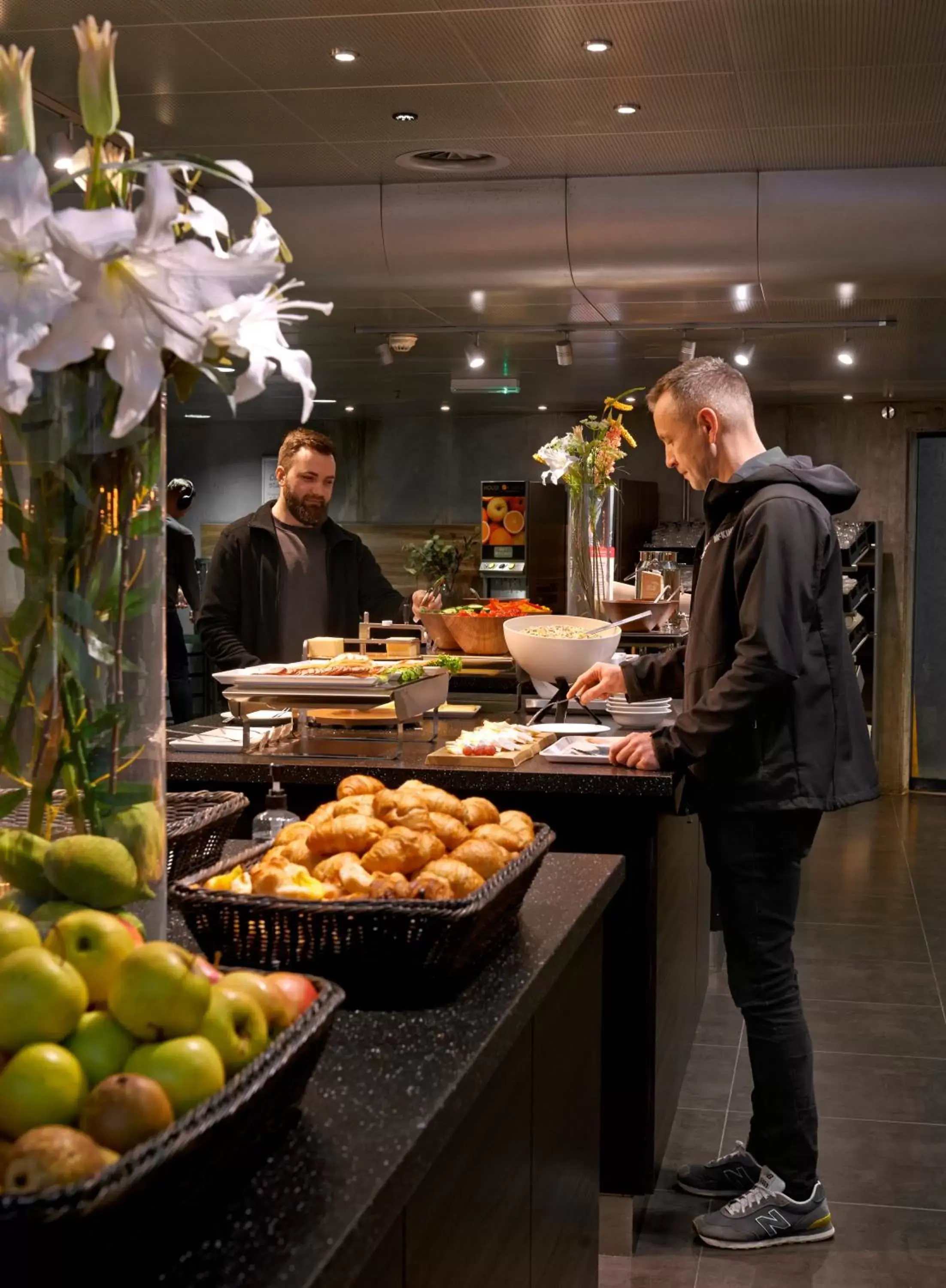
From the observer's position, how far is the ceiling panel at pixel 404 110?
216 inches

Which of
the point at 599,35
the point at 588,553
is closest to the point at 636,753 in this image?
the point at 588,553

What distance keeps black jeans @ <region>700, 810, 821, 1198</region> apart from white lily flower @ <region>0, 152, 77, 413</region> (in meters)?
2.38

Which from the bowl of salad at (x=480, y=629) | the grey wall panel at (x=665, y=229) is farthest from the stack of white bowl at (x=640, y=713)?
the grey wall panel at (x=665, y=229)

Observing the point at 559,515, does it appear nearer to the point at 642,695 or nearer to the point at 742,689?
the point at 642,695

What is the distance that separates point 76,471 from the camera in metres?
1.34

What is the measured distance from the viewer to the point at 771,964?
336cm

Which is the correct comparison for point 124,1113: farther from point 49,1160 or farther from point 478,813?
point 478,813

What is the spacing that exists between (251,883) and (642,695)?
2403 millimetres

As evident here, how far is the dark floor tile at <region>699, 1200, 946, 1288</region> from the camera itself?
327cm

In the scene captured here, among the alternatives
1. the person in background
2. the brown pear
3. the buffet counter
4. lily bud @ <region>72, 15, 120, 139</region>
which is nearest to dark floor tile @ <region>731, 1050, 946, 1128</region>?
the buffet counter

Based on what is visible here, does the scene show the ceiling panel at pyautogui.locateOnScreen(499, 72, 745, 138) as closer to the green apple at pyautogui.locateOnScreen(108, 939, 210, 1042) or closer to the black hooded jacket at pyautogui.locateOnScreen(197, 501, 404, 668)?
A: the black hooded jacket at pyautogui.locateOnScreen(197, 501, 404, 668)

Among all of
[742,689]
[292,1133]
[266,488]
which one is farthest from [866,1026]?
[266,488]

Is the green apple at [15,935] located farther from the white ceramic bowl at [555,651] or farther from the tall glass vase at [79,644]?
the white ceramic bowl at [555,651]

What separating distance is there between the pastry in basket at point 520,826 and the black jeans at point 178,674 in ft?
26.7
